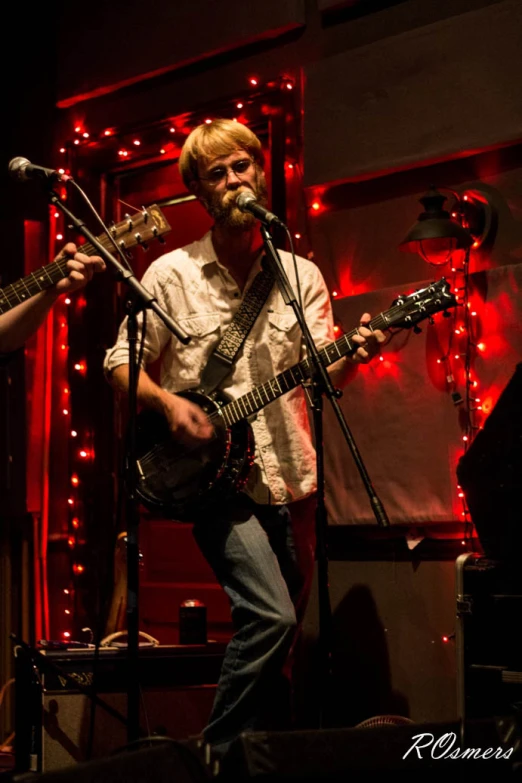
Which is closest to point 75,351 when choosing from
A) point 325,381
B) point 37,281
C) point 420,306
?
point 37,281

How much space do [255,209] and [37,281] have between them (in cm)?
105

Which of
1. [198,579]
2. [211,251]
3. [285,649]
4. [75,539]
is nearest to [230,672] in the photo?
[285,649]

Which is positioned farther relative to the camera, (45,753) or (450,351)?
(450,351)

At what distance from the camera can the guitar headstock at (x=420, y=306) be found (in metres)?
3.42

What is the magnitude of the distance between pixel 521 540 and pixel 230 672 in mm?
1058

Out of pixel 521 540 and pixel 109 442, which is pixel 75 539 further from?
pixel 521 540

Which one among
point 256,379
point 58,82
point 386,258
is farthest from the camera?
point 58,82

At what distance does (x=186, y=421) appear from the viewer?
132 inches

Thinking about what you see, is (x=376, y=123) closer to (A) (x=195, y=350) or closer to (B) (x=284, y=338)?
(B) (x=284, y=338)

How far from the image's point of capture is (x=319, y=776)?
2184 mm

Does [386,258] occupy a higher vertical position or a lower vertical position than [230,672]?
higher

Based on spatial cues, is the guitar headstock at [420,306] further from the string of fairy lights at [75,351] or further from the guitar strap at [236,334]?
the string of fairy lights at [75,351]

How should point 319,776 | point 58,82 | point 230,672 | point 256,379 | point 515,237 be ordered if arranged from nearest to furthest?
1. point 319,776
2. point 230,672
3. point 256,379
4. point 515,237
5. point 58,82

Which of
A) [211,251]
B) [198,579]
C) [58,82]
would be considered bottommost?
[198,579]
